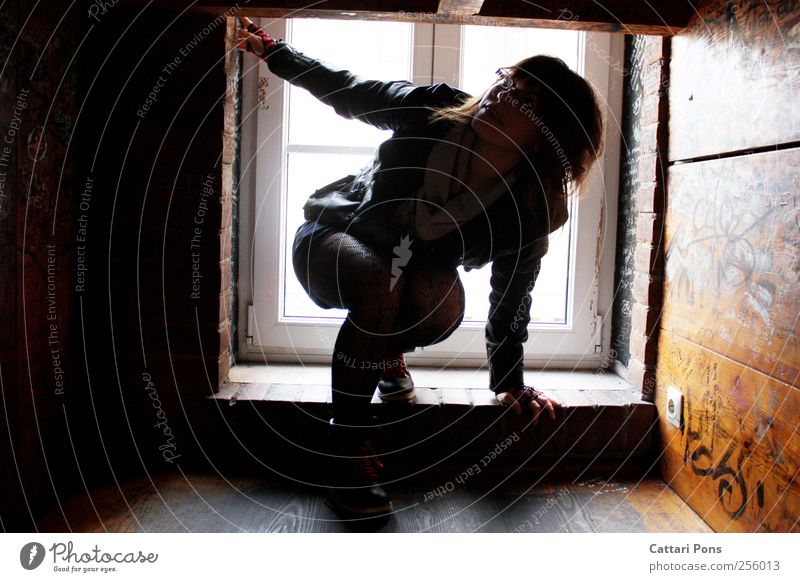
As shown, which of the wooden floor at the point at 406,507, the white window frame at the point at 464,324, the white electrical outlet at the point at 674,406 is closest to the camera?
the wooden floor at the point at 406,507

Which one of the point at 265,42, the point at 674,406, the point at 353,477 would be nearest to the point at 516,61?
the point at 265,42

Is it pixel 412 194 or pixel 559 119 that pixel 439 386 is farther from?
pixel 559 119

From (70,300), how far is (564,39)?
1119 millimetres

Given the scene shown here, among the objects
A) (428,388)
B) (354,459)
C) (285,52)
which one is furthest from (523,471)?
(285,52)

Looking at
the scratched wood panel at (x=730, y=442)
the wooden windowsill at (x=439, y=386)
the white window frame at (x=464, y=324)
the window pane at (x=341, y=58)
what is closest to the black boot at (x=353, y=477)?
the wooden windowsill at (x=439, y=386)

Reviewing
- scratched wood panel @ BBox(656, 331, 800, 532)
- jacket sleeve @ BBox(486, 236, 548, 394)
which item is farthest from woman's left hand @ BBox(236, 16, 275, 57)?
scratched wood panel @ BBox(656, 331, 800, 532)

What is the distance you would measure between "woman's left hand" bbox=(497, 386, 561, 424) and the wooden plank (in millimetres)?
666

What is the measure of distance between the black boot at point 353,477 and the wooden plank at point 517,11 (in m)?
0.70

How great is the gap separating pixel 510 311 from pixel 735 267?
0.37 m

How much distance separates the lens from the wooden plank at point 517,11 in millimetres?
1105

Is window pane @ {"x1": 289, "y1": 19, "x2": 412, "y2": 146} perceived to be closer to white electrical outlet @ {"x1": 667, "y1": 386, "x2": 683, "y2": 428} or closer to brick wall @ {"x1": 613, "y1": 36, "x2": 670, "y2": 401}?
brick wall @ {"x1": 613, "y1": 36, "x2": 670, "y2": 401}

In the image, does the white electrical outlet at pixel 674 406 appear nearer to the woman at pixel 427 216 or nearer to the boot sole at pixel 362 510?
the woman at pixel 427 216

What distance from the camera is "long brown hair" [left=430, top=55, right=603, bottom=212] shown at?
105cm

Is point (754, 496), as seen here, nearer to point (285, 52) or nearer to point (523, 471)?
point (523, 471)
